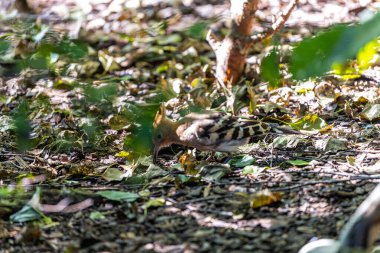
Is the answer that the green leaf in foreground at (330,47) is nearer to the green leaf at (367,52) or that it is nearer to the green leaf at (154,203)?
the green leaf at (367,52)

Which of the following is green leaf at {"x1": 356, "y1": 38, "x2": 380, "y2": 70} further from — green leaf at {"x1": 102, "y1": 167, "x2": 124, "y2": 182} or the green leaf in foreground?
green leaf at {"x1": 102, "y1": 167, "x2": 124, "y2": 182}

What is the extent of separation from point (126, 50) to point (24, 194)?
3.54m

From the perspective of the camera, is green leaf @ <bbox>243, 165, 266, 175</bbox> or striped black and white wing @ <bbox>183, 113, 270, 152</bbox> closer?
green leaf @ <bbox>243, 165, 266, 175</bbox>

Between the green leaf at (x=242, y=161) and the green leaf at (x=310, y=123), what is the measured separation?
564 mm

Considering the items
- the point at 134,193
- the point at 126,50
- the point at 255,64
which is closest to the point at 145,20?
the point at 126,50

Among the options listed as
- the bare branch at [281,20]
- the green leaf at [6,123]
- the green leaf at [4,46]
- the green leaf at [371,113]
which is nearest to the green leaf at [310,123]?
the green leaf at [371,113]

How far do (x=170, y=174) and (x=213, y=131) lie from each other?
19.2 inches

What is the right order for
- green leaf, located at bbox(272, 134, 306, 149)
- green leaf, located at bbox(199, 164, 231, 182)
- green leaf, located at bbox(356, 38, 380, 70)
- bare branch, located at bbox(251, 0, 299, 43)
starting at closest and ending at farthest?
green leaf, located at bbox(356, 38, 380, 70) → green leaf, located at bbox(199, 164, 231, 182) → green leaf, located at bbox(272, 134, 306, 149) → bare branch, located at bbox(251, 0, 299, 43)

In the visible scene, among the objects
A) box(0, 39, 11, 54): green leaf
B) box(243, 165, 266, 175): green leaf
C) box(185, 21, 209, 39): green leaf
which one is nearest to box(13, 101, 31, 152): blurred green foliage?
box(0, 39, 11, 54): green leaf

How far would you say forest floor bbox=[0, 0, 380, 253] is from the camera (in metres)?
2.52

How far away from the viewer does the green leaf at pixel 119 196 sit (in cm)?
337

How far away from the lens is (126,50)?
263 inches

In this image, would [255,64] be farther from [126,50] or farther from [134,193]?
[134,193]

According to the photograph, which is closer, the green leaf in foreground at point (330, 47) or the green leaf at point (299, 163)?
the green leaf in foreground at point (330, 47)
